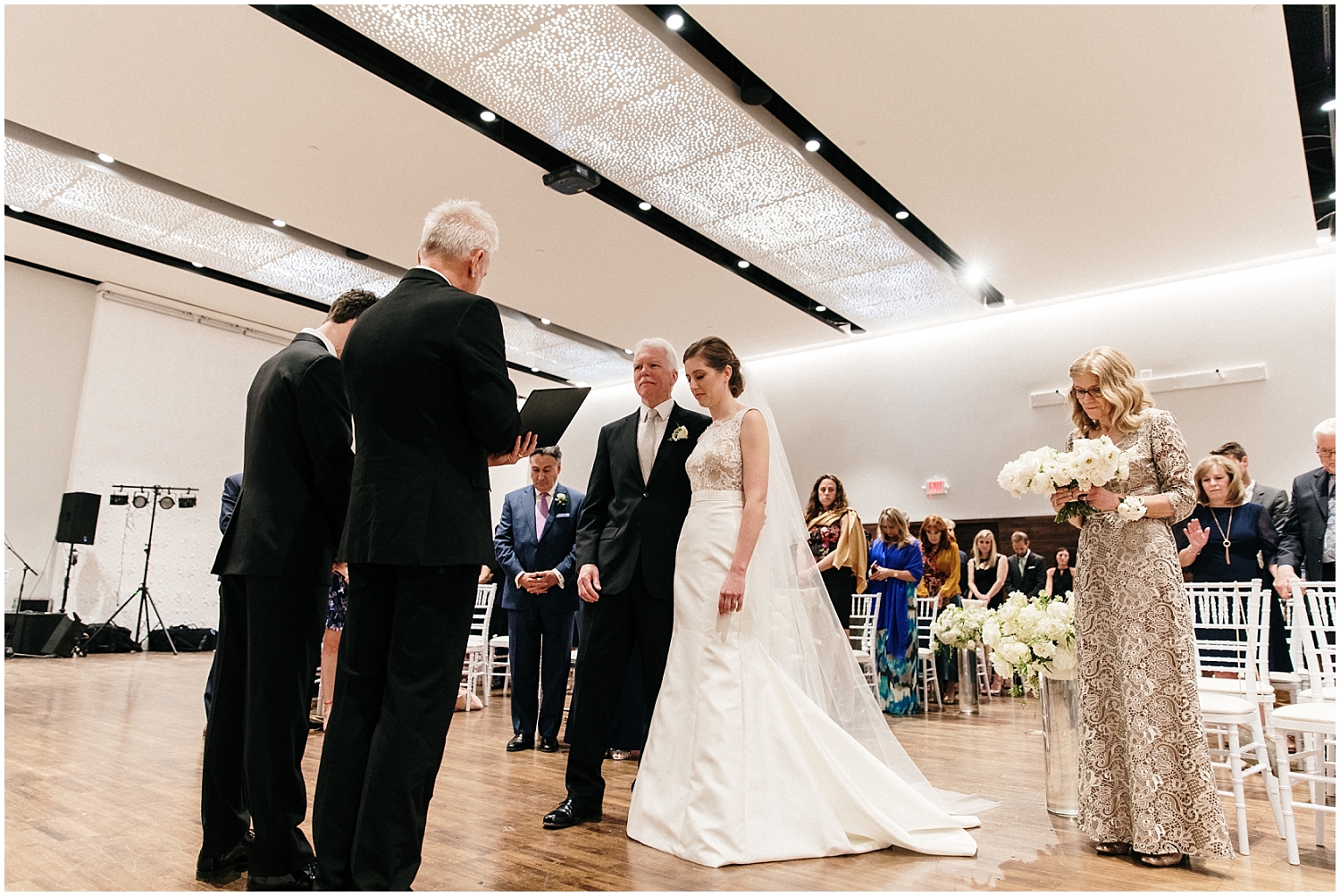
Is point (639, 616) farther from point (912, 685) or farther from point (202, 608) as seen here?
point (202, 608)

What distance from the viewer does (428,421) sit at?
2.12 m

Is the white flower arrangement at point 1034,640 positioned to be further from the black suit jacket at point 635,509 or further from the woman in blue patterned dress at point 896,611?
the woman in blue patterned dress at point 896,611

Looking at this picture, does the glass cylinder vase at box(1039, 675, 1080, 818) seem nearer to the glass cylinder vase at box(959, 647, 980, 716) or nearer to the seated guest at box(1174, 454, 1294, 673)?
the seated guest at box(1174, 454, 1294, 673)

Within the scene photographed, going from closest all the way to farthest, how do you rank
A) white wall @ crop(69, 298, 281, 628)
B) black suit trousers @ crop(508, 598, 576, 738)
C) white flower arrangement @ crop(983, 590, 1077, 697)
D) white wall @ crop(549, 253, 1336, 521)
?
white flower arrangement @ crop(983, 590, 1077, 697)
black suit trousers @ crop(508, 598, 576, 738)
white wall @ crop(549, 253, 1336, 521)
white wall @ crop(69, 298, 281, 628)

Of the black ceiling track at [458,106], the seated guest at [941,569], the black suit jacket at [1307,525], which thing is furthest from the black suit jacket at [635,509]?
the seated guest at [941,569]

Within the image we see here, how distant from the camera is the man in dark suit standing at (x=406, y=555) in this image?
6.57 ft

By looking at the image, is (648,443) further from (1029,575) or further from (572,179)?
(1029,575)

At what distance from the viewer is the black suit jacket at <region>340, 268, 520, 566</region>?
207 cm

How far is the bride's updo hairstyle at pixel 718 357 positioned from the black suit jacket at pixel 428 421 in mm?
1135

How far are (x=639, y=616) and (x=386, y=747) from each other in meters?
1.31

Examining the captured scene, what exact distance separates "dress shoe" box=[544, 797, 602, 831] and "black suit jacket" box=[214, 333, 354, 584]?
1223 millimetres

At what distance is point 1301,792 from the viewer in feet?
12.9

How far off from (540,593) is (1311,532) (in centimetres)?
430

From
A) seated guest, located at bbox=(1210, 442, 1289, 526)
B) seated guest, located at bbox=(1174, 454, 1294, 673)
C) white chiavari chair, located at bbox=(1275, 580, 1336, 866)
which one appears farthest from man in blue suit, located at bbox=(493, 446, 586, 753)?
seated guest, located at bbox=(1210, 442, 1289, 526)
